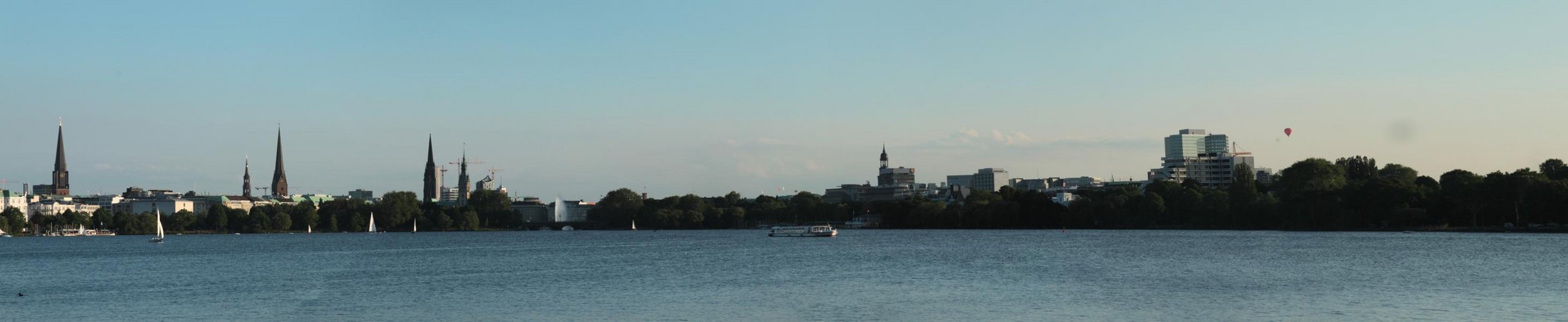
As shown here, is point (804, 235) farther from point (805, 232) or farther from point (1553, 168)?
point (1553, 168)

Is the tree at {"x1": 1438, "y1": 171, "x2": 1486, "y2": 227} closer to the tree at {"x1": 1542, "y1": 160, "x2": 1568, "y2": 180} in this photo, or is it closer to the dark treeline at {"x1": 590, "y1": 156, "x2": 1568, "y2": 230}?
the dark treeline at {"x1": 590, "y1": 156, "x2": 1568, "y2": 230}

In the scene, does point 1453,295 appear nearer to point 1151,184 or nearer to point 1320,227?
point 1320,227

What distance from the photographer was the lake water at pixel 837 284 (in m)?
43.2

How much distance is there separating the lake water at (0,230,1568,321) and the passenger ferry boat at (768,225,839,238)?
55578 mm

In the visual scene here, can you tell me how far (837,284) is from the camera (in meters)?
57.0

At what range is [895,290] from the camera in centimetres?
5256

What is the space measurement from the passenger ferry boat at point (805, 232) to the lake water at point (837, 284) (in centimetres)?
5558

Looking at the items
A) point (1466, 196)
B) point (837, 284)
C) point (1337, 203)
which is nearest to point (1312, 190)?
point (1337, 203)

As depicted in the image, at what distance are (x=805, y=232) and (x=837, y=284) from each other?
10517 centimetres

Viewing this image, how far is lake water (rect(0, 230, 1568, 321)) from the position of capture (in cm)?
4322

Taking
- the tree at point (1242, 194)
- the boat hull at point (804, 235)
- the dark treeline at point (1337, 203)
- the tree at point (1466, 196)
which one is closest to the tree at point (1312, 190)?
the dark treeline at point (1337, 203)

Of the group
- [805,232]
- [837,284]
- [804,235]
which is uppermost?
[805,232]

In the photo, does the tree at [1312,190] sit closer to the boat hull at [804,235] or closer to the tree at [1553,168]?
the tree at [1553,168]

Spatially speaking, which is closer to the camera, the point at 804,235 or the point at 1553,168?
the point at 1553,168
